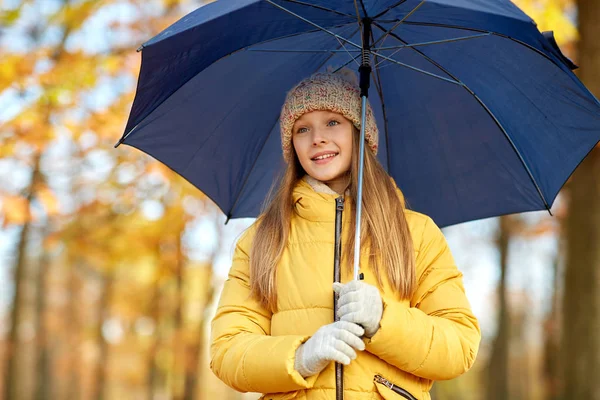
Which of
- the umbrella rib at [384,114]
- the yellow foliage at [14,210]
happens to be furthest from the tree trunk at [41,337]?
the umbrella rib at [384,114]

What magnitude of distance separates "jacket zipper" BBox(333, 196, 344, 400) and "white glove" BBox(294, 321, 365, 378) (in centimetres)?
11

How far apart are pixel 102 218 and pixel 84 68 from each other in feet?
9.72

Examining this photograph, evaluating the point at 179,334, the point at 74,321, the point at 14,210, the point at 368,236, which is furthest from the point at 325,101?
the point at 74,321

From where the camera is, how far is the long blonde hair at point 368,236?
9.20 feet

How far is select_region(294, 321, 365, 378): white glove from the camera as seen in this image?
7.90ft

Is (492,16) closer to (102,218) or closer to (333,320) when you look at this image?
(333,320)

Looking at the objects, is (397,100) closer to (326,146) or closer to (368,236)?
(326,146)

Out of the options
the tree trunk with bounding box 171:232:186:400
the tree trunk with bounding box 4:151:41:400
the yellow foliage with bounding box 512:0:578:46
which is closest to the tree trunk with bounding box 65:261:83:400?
the tree trunk with bounding box 171:232:186:400

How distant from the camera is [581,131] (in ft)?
10.5

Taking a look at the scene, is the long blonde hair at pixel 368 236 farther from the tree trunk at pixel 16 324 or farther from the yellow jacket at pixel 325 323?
the tree trunk at pixel 16 324

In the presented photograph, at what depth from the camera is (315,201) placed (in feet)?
9.58

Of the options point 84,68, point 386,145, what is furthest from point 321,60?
point 84,68

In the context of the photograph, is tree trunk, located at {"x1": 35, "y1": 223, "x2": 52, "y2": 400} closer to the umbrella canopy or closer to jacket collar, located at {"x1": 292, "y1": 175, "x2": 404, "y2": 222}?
the umbrella canopy

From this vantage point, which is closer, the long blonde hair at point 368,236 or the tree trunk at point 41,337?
the long blonde hair at point 368,236
